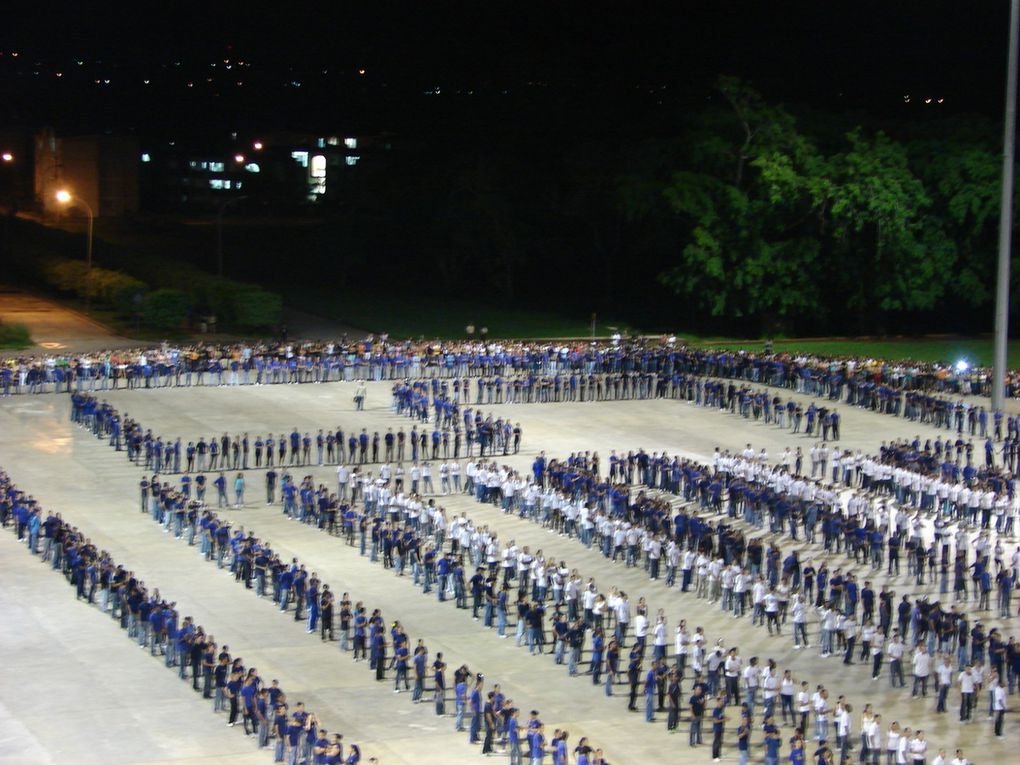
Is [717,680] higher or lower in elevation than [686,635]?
lower

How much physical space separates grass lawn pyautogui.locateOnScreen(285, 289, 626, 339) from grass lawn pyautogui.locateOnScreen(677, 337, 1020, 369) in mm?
7091

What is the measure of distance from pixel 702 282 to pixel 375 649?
48.7m

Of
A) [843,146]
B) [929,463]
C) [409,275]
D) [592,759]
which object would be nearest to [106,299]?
[409,275]

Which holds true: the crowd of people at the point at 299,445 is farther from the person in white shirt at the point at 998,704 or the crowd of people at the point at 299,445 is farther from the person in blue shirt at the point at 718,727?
the person in white shirt at the point at 998,704

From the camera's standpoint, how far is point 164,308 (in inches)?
2857

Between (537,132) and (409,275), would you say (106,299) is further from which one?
(537,132)

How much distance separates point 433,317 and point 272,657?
175ft

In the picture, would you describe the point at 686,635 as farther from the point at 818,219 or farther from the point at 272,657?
the point at 818,219

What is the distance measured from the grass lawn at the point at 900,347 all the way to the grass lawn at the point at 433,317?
7.09 metres

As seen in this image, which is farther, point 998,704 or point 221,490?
point 221,490

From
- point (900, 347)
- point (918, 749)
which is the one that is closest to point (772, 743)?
point (918, 749)

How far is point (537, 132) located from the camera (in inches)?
3691

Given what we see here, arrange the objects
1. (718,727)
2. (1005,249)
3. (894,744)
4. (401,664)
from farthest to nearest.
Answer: (1005,249)
(401,664)
(718,727)
(894,744)

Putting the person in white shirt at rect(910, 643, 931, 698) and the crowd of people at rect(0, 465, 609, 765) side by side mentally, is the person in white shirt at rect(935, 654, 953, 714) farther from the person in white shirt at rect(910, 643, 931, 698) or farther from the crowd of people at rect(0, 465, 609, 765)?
the crowd of people at rect(0, 465, 609, 765)
